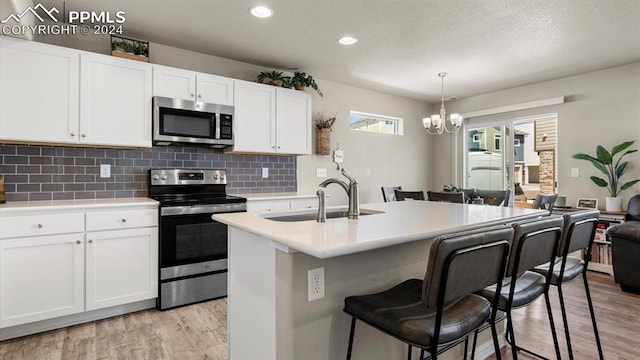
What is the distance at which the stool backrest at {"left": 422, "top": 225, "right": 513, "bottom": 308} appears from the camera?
1.10 m

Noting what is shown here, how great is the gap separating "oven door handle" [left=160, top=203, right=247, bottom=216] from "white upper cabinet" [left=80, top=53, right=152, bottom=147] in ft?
2.18

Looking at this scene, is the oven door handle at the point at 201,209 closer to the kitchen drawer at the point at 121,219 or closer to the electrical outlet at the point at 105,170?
the kitchen drawer at the point at 121,219

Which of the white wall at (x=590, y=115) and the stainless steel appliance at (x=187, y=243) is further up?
the white wall at (x=590, y=115)

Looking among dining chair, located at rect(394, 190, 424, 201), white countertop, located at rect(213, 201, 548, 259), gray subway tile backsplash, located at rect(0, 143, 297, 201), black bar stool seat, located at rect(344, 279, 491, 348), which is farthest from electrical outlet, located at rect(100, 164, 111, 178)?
dining chair, located at rect(394, 190, 424, 201)

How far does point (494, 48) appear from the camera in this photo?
3506 millimetres

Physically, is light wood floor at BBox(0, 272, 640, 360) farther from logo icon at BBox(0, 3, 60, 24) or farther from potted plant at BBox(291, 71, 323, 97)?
potted plant at BBox(291, 71, 323, 97)

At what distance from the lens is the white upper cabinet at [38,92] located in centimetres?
243

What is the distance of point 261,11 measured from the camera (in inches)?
107

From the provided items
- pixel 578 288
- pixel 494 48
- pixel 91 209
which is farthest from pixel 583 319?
pixel 91 209

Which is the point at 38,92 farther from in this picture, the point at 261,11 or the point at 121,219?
the point at 261,11

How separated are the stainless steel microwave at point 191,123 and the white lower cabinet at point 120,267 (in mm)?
890

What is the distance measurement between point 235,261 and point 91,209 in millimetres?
1486

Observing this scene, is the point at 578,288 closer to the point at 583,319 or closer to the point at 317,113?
the point at 583,319

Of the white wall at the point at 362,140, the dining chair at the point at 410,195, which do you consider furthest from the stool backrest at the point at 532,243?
the white wall at the point at 362,140
